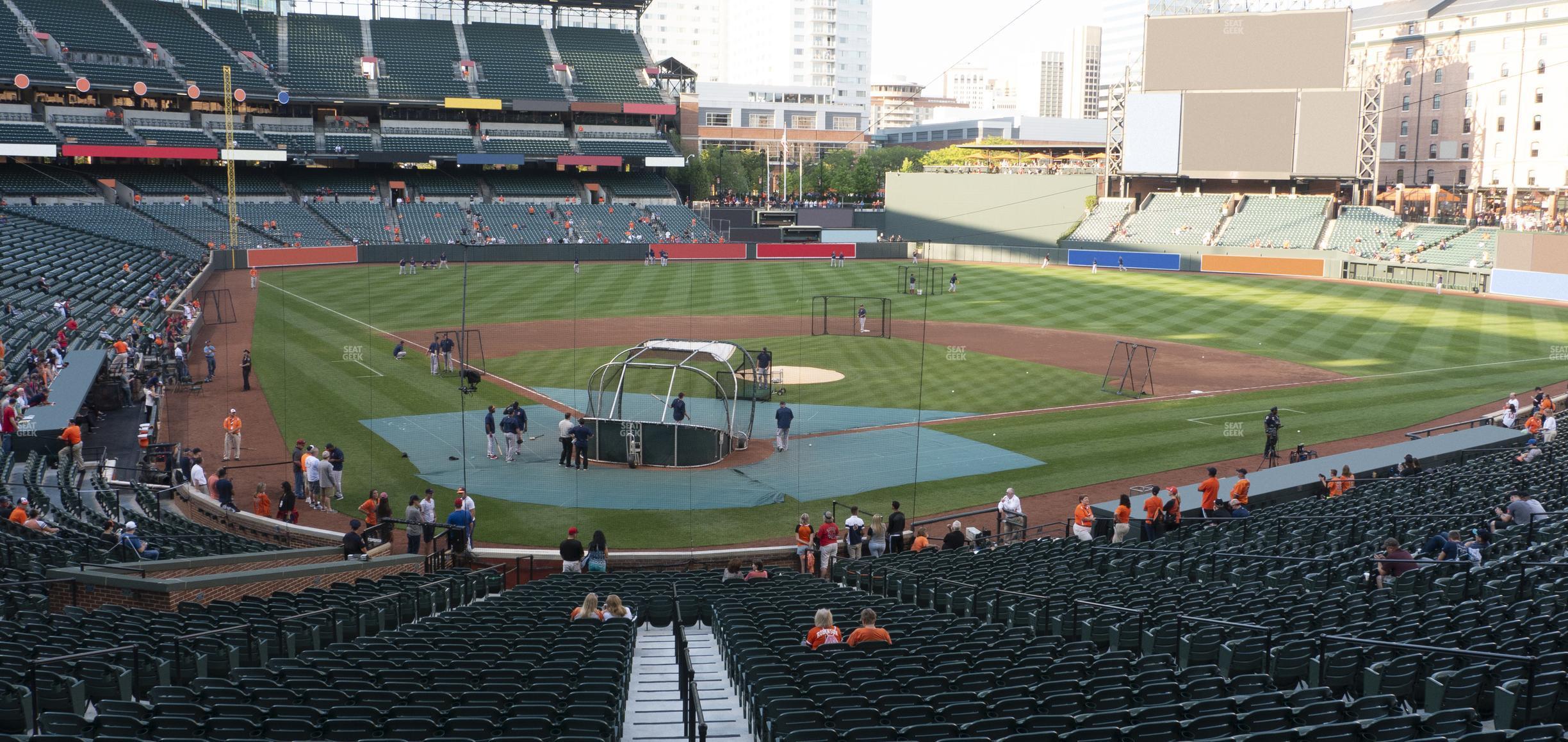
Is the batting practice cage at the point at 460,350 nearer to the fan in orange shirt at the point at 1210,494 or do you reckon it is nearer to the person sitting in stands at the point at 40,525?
the person sitting in stands at the point at 40,525

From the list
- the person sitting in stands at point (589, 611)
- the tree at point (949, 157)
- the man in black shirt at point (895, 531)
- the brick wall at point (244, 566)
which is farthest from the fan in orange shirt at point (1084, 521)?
the tree at point (949, 157)

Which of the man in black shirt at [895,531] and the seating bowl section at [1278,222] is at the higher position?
the seating bowl section at [1278,222]

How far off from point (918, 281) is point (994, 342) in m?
21.2

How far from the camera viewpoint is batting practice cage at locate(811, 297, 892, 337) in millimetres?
47438

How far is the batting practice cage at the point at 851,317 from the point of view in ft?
156

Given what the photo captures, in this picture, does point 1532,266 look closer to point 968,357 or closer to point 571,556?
point 968,357

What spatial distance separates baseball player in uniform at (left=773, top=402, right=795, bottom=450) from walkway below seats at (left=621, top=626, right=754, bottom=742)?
12836 millimetres

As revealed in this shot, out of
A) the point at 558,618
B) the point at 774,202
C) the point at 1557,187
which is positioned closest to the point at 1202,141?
the point at 1557,187

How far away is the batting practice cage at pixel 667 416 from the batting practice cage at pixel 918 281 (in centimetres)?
2719

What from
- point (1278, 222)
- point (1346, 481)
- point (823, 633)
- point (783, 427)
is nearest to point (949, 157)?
point (1278, 222)

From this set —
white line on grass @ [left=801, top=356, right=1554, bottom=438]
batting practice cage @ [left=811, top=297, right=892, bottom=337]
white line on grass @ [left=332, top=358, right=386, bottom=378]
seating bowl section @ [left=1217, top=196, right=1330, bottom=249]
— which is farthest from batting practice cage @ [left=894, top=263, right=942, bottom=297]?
white line on grass @ [left=332, top=358, right=386, bottom=378]

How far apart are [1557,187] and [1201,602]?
306ft

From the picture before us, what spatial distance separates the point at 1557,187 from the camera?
3398 inches

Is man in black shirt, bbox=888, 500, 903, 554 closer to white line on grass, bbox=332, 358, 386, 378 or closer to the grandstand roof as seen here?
white line on grass, bbox=332, 358, 386, 378
